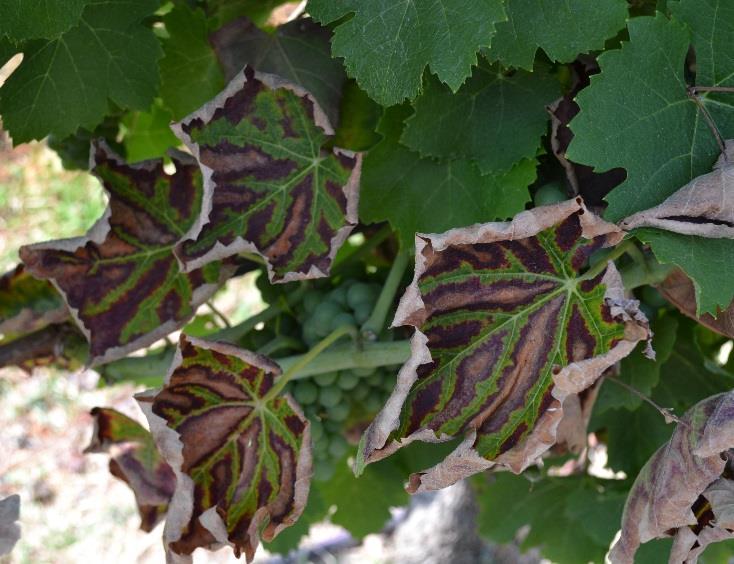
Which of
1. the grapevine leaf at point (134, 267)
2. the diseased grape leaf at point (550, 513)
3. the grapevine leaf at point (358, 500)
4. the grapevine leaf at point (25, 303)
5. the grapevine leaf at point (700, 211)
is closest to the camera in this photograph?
the grapevine leaf at point (700, 211)

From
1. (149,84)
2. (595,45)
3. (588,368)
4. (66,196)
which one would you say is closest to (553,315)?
(588,368)

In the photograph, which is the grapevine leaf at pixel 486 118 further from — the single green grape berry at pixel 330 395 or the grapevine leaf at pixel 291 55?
the single green grape berry at pixel 330 395

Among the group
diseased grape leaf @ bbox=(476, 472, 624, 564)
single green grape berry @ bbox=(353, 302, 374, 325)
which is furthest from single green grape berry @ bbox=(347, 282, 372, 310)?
diseased grape leaf @ bbox=(476, 472, 624, 564)

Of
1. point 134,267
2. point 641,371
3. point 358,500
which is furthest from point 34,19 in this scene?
point 358,500

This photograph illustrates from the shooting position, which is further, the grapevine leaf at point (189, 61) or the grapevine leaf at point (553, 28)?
the grapevine leaf at point (189, 61)

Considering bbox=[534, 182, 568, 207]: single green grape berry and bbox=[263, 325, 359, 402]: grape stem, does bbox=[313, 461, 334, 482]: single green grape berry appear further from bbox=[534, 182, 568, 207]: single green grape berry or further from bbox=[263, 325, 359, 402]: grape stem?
bbox=[534, 182, 568, 207]: single green grape berry

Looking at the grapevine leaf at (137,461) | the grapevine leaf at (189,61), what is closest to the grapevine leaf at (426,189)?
the grapevine leaf at (189,61)

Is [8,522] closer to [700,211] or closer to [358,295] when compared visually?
[358,295]
